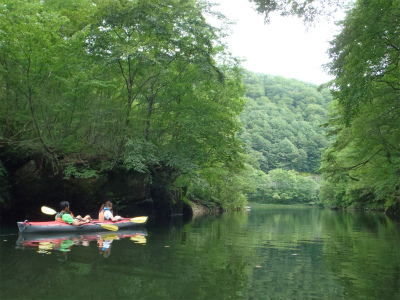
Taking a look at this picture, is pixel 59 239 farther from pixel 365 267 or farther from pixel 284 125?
pixel 284 125

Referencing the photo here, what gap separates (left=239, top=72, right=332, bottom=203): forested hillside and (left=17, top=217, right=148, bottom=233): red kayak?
7660cm

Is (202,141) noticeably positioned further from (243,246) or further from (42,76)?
(243,246)

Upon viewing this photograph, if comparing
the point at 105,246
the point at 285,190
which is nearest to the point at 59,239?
the point at 105,246

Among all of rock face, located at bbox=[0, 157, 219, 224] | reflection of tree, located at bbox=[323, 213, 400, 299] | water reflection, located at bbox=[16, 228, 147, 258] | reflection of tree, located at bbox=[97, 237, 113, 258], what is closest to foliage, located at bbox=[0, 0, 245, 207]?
rock face, located at bbox=[0, 157, 219, 224]

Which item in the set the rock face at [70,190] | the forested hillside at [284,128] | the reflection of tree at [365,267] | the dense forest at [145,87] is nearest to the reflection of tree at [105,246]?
the reflection of tree at [365,267]

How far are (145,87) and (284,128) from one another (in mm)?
104761

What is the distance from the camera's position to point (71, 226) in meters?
11.9

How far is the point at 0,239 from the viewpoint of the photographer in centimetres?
1042

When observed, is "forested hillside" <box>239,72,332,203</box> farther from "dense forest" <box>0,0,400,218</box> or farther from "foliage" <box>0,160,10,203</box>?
"foliage" <box>0,160,10,203</box>

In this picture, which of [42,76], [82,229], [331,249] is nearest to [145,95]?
[42,76]

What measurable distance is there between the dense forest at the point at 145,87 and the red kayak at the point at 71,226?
10.6 ft

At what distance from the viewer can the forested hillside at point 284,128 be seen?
10981 centimetres

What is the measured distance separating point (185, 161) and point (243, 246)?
9498mm

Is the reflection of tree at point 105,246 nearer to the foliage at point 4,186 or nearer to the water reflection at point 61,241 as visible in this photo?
the water reflection at point 61,241
